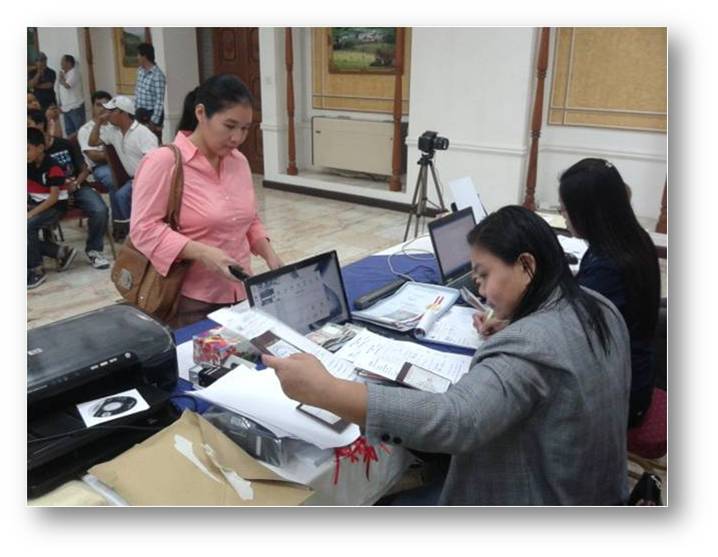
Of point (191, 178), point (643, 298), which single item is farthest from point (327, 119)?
point (643, 298)

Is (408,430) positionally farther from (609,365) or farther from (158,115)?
(158,115)

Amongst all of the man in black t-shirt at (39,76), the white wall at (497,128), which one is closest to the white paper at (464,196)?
the man in black t-shirt at (39,76)

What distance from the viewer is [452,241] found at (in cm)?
219

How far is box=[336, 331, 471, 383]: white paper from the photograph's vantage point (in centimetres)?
138

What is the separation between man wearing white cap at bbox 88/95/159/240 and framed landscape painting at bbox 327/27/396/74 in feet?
6.49

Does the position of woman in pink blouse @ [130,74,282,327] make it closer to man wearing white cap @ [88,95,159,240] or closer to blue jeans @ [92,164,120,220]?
man wearing white cap @ [88,95,159,240]

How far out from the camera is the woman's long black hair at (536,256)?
99 cm

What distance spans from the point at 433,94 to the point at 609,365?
14.6ft

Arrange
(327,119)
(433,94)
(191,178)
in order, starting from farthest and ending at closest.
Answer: (327,119)
(433,94)
(191,178)

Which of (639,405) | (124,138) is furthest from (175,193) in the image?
(124,138)

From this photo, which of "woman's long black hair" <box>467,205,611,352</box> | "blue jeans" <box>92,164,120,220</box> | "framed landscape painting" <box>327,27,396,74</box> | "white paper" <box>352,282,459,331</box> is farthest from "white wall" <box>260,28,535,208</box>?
"woman's long black hair" <box>467,205,611,352</box>

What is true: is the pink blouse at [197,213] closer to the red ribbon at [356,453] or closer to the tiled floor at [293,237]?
the red ribbon at [356,453]

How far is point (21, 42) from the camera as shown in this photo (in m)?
1.10

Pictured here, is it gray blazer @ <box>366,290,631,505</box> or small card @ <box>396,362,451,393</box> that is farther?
small card @ <box>396,362,451,393</box>
